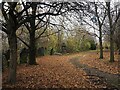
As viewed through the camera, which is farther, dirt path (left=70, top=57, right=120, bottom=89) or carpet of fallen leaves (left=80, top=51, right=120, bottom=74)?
carpet of fallen leaves (left=80, top=51, right=120, bottom=74)

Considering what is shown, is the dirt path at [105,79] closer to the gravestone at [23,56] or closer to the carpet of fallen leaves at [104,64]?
the carpet of fallen leaves at [104,64]

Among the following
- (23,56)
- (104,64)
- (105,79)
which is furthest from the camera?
(23,56)

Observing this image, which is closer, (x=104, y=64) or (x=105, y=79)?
(x=105, y=79)

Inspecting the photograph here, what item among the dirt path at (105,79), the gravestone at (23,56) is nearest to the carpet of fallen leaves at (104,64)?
the dirt path at (105,79)

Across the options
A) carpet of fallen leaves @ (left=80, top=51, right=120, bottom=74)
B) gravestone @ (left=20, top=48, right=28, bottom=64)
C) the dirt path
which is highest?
gravestone @ (left=20, top=48, right=28, bottom=64)

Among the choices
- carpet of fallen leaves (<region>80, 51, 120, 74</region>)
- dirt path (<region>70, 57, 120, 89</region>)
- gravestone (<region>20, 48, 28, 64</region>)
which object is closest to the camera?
dirt path (<region>70, 57, 120, 89</region>)

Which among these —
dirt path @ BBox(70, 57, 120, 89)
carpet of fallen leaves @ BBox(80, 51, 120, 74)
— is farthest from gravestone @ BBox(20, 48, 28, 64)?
dirt path @ BBox(70, 57, 120, 89)

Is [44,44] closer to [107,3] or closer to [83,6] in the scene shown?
[107,3]

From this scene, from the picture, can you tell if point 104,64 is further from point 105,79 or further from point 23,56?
point 105,79

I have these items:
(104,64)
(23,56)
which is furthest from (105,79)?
(23,56)

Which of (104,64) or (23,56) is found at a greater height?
(23,56)

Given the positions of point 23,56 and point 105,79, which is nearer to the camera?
point 105,79

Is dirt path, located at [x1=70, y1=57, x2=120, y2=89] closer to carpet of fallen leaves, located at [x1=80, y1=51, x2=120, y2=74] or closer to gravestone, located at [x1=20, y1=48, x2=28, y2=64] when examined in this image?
carpet of fallen leaves, located at [x1=80, y1=51, x2=120, y2=74]

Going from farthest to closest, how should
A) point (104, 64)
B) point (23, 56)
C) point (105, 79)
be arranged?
point (23, 56) < point (104, 64) < point (105, 79)
